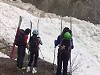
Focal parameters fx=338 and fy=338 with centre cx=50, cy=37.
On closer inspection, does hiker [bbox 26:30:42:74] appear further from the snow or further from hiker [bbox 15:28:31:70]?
the snow

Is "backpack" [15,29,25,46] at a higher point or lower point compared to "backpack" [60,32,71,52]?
higher

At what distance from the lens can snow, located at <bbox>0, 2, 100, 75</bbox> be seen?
1739cm

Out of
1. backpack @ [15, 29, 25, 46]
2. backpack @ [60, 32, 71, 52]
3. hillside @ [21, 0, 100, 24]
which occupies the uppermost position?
hillside @ [21, 0, 100, 24]

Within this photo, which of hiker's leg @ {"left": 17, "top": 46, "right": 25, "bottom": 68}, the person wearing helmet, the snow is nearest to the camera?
the person wearing helmet

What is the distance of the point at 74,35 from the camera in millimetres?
21781

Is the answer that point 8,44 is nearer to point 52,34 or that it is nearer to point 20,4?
point 52,34

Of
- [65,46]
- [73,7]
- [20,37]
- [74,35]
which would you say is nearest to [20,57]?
[20,37]

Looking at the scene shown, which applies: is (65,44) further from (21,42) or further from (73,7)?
(73,7)

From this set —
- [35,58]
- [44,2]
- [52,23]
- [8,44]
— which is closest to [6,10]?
[52,23]

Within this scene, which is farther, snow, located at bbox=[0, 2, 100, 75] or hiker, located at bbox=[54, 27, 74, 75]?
snow, located at bbox=[0, 2, 100, 75]

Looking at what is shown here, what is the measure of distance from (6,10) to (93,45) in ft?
19.6

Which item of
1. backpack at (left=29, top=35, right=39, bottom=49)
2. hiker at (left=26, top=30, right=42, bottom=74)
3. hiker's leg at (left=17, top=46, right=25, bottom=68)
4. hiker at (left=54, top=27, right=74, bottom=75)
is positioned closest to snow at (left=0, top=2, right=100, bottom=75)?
hiker's leg at (left=17, top=46, right=25, bottom=68)

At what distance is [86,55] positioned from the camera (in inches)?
746

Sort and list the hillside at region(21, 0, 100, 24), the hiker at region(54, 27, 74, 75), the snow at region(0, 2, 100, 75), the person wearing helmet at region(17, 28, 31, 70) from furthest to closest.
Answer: the hillside at region(21, 0, 100, 24) < the snow at region(0, 2, 100, 75) < the person wearing helmet at region(17, 28, 31, 70) < the hiker at region(54, 27, 74, 75)
